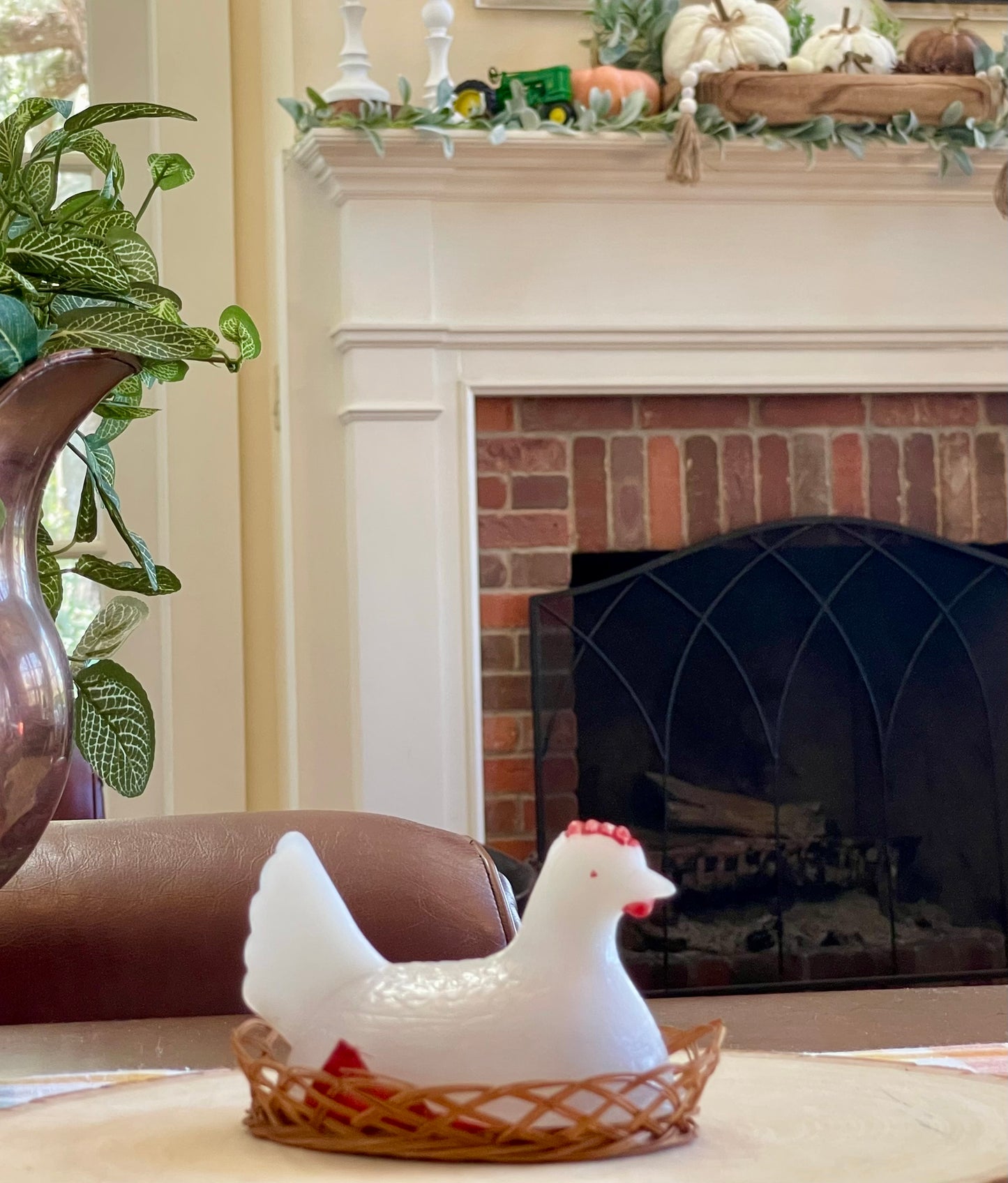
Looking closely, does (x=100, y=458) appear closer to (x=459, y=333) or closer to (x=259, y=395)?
(x=459, y=333)

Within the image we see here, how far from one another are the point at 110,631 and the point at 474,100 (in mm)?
1789

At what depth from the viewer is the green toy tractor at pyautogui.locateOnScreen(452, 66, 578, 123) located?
2268 millimetres

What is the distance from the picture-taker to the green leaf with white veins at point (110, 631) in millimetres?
641

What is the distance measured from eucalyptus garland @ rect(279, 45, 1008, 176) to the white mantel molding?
0.05ft

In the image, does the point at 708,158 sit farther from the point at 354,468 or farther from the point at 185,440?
the point at 185,440

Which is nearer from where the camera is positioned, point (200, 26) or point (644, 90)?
point (644, 90)

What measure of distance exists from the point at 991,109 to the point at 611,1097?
224cm

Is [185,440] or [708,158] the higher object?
[708,158]

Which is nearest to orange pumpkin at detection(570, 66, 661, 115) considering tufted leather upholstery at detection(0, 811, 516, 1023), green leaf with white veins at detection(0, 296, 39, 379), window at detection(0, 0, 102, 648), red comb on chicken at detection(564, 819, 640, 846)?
window at detection(0, 0, 102, 648)

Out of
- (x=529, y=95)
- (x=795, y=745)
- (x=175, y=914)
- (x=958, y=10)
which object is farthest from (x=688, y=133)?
(x=175, y=914)

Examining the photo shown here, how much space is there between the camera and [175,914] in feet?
2.96

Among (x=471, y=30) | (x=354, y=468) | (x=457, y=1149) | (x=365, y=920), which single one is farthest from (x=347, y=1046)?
(x=471, y=30)

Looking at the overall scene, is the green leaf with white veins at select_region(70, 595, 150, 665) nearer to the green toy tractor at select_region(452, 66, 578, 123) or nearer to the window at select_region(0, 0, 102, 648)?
the green toy tractor at select_region(452, 66, 578, 123)

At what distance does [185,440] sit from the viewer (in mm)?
2666
